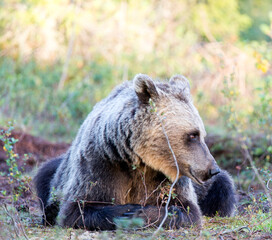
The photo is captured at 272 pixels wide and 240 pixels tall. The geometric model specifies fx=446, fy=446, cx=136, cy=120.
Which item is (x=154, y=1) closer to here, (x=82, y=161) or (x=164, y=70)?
(x=164, y=70)

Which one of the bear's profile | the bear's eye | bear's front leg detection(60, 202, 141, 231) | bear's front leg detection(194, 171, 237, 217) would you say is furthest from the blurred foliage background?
bear's front leg detection(60, 202, 141, 231)

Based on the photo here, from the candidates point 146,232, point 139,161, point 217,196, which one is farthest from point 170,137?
point 217,196

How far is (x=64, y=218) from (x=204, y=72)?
37.5ft

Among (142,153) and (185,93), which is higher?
(185,93)

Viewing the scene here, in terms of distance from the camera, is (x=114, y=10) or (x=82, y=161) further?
(x=114, y=10)

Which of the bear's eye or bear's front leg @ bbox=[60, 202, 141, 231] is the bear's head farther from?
bear's front leg @ bbox=[60, 202, 141, 231]

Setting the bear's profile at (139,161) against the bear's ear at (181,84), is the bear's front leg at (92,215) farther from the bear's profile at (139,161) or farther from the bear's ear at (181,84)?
the bear's ear at (181,84)

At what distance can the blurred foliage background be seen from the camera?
1228 centimetres

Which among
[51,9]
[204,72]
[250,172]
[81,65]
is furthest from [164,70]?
[250,172]

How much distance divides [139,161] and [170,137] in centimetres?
40

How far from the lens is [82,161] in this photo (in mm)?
4840

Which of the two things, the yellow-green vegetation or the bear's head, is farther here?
the yellow-green vegetation

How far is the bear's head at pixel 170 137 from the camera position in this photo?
4.38 metres

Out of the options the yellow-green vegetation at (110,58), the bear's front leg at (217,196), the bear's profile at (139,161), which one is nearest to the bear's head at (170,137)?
the bear's profile at (139,161)
